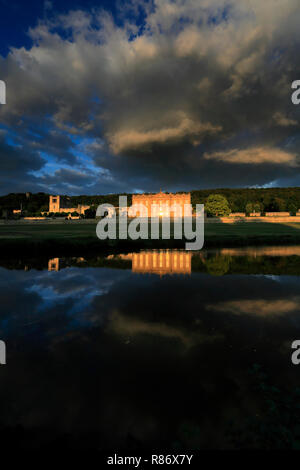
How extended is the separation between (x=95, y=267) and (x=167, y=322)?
9.80 m

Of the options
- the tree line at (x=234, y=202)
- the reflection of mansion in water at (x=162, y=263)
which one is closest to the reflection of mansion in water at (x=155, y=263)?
the reflection of mansion in water at (x=162, y=263)

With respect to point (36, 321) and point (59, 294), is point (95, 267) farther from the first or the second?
point (36, 321)

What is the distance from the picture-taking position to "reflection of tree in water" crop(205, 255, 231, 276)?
47.7 feet


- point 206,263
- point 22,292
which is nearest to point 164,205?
point 206,263

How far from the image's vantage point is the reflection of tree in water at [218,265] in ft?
47.7

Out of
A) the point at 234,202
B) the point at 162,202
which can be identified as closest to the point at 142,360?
the point at 162,202

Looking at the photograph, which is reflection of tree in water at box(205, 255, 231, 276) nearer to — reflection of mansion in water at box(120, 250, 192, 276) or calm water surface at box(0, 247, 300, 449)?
reflection of mansion in water at box(120, 250, 192, 276)

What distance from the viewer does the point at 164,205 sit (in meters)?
119

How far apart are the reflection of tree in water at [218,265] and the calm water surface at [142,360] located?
8.13ft

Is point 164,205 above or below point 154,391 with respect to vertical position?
above

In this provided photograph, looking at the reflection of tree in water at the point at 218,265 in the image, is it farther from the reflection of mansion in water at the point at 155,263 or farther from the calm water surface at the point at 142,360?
the calm water surface at the point at 142,360

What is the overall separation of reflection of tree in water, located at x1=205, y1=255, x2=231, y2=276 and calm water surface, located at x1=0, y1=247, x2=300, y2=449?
2478 mm

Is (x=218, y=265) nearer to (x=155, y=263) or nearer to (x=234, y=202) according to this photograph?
(x=155, y=263)

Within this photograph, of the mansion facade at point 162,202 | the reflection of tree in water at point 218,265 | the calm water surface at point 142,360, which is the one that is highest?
the mansion facade at point 162,202
